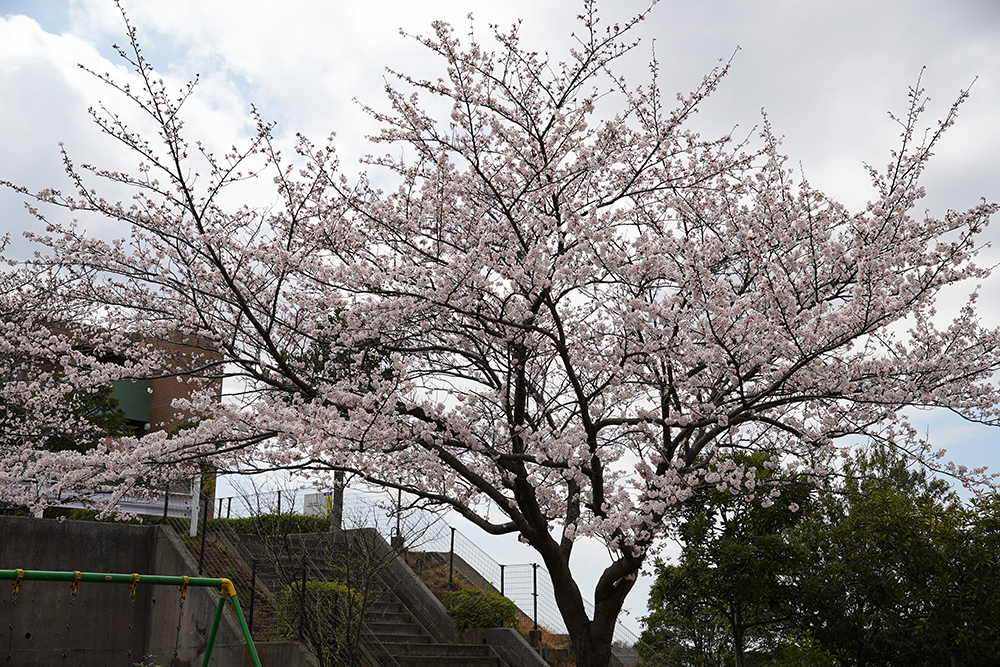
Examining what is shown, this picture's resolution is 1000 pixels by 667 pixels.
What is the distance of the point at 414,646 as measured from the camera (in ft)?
35.5

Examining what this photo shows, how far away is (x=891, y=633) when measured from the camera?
11195 mm

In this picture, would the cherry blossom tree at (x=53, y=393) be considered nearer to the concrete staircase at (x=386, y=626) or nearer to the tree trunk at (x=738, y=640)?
the concrete staircase at (x=386, y=626)

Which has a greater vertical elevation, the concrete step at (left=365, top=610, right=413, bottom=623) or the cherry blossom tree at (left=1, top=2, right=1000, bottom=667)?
the cherry blossom tree at (left=1, top=2, right=1000, bottom=667)

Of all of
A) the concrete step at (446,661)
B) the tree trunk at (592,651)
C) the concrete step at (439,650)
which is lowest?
the concrete step at (446,661)

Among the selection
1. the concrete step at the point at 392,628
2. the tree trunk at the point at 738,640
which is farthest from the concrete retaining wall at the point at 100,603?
the tree trunk at the point at 738,640

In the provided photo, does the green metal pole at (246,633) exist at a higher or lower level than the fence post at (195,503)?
lower

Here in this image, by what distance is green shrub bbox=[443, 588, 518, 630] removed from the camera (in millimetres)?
11570

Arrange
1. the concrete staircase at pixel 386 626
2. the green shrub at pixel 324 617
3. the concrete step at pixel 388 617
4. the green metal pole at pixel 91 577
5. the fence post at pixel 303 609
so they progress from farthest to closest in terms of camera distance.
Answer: the concrete step at pixel 388 617 < the concrete staircase at pixel 386 626 < the fence post at pixel 303 609 < the green shrub at pixel 324 617 < the green metal pole at pixel 91 577

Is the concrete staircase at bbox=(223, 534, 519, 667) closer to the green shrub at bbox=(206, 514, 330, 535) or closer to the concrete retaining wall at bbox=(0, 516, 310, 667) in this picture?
the green shrub at bbox=(206, 514, 330, 535)

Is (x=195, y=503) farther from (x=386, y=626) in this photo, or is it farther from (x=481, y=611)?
(x=481, y=611)

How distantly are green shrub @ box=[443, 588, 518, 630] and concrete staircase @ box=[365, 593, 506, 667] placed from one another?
1.39 ft

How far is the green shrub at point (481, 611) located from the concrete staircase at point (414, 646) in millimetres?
425

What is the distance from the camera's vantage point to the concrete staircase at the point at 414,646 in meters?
10.6

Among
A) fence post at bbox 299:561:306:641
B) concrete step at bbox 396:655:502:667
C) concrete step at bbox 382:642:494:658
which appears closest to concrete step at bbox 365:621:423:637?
concrete step at bbox 382:642:494:658
